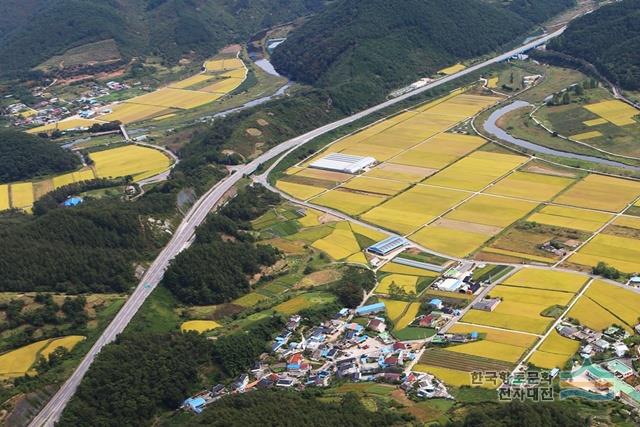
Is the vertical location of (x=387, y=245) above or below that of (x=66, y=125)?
below

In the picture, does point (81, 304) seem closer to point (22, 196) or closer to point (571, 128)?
point (22, 196)

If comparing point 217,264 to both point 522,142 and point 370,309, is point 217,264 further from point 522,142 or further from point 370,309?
point 522,142

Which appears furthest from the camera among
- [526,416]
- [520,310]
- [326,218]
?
[326,218]

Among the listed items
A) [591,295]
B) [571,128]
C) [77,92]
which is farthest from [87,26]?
[591,295]

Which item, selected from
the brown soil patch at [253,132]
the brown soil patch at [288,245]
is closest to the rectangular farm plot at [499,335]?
the brown soil patch at [288,245]

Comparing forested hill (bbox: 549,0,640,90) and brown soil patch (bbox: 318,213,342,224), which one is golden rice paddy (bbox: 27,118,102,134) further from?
forested hill (bbox: 549,0,640,90)

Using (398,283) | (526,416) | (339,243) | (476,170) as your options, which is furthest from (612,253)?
(526,416)

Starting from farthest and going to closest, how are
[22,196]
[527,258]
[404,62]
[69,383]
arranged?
[404,62] < [22,196] < [527,258] < [69,383]
